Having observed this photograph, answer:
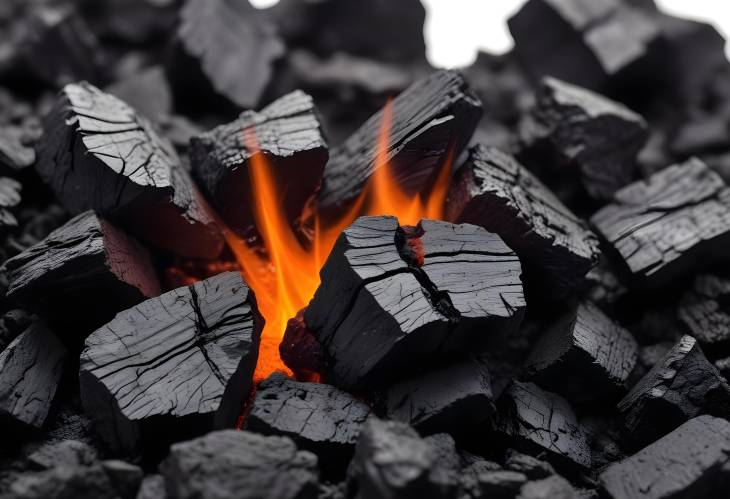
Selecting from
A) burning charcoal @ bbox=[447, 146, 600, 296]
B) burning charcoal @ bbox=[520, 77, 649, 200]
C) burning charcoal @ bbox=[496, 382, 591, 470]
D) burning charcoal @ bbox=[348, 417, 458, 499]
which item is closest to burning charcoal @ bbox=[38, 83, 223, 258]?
burning charcoal @ bbox=[447, 146, 600, 296]

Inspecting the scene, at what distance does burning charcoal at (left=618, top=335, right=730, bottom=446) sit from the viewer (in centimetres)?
196

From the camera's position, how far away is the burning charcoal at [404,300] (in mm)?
1756

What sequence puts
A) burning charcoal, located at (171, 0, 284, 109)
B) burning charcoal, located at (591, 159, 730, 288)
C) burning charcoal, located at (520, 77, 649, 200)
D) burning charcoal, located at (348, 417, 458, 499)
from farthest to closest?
burning charcoal, located at (171, 0, 284, 109) < burning charcoal, located at (520, 77, 649, 200) < burning charcoal, located at (591, 159, 730, 288) < burning charcoal, located at (348, 417, 458, 499)

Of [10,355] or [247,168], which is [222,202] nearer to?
[247,168]

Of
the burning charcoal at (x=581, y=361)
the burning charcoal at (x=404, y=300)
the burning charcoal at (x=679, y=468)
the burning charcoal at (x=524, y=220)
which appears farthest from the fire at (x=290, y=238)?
the burning charcoal at (x=679, y=468)

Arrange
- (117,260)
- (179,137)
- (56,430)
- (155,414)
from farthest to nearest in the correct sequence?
1. (179,137)
2. (117,260)
3. (56,430)
4. (155,414)

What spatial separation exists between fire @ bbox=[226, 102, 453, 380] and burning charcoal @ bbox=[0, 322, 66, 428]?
2.08ft

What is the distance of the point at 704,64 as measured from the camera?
11.1ft

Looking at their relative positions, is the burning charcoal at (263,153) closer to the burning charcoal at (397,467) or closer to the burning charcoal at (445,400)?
the burning charcoal at (445,400)

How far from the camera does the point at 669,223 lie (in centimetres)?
242

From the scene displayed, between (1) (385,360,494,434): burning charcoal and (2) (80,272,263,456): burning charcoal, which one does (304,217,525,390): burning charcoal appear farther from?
(2) (80,272,263,456): burning charcoal

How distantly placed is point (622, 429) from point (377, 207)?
1.07 metres

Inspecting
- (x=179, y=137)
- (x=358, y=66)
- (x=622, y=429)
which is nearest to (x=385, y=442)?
(x=622, y=429)

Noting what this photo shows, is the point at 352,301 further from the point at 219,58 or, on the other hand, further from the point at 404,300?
the point at 219,58
